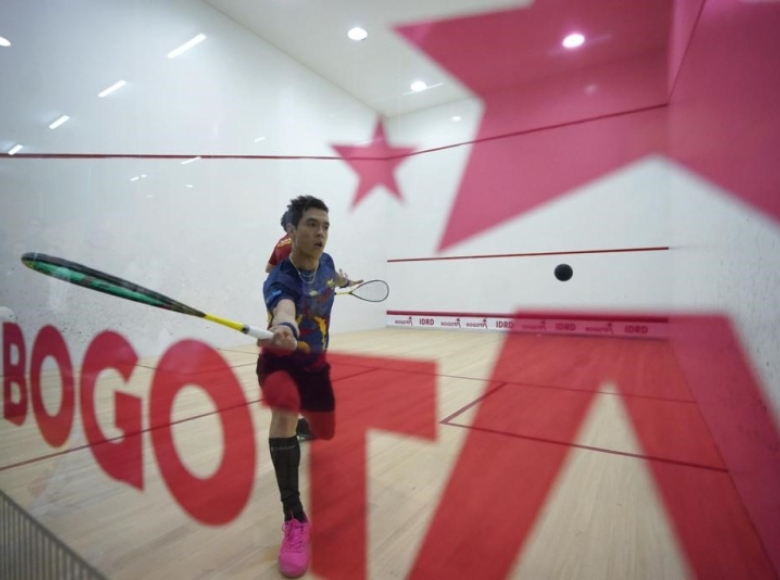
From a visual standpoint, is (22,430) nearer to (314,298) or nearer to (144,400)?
(144,400)

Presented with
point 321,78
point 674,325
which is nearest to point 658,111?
point 674,325

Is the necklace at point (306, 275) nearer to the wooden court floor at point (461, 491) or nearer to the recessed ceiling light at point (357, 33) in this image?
the wooden court floor at point (461, 491)

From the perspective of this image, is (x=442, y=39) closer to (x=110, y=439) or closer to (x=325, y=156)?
(x=325, y=156)

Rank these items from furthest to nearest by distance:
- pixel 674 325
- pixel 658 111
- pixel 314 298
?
pixel 674 325, pixel 658 111, pixel 314 298

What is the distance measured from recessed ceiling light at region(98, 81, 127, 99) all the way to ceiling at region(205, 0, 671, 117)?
17.1 inches

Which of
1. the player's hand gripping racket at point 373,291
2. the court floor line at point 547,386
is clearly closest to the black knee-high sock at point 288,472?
the player's hand gripping racket at point 373,291

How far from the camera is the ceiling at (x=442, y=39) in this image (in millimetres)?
968

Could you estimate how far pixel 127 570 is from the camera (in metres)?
0.61

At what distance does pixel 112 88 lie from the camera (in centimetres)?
134

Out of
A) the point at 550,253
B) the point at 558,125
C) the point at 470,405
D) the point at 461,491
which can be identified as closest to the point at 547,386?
the point at 470,405

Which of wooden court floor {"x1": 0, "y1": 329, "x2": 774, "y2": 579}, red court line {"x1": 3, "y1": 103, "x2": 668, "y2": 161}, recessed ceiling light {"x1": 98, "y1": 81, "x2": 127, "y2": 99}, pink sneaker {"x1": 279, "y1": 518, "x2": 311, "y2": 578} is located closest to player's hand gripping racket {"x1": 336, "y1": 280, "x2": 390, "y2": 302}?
wooden court floor {"x1": 0, "y1": 329, "x2": 774, "y2": 579}

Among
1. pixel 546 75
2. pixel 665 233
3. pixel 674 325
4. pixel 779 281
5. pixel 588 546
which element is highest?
pixel 546 75

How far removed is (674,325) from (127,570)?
173 centimetres

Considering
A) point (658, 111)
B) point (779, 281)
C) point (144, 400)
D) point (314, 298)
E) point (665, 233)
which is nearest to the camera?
point (779, 281)
